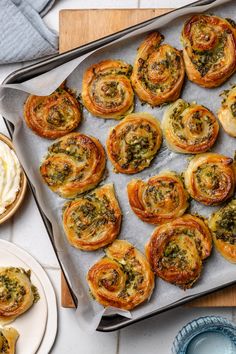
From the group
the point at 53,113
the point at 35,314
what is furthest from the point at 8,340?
the point at 53,113

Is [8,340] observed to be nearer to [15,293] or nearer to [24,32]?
[15,293]

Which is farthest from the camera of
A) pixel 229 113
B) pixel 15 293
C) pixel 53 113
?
pixel 15 293

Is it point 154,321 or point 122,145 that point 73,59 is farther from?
point 154,321

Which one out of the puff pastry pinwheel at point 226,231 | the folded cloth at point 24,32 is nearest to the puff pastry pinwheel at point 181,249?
the puff pastry pinwheel at point 226,231

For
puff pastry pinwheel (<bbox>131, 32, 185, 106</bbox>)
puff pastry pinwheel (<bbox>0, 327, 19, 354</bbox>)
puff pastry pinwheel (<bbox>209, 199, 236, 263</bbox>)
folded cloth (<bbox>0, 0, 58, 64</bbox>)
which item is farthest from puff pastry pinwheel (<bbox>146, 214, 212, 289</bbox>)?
folded cloth (<bbox>0, 0, 58, 64</bbox>)

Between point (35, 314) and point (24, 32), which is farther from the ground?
point (24, 32)

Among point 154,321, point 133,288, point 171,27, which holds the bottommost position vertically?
point 154,321

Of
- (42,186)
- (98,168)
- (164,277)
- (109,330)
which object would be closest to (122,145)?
(98,168)
